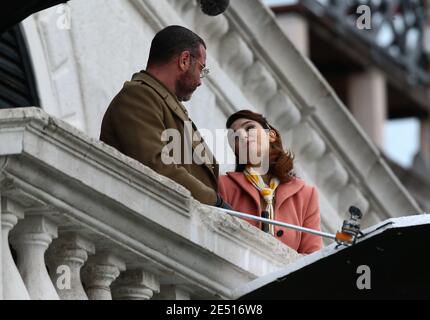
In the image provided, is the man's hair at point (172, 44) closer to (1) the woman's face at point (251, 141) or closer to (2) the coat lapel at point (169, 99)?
(2) the coat lapel at point (169, 99)

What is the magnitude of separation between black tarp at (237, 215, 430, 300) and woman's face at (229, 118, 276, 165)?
2.25 meters

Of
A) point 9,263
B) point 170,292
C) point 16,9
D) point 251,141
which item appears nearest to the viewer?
point 9,263

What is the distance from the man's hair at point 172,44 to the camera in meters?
12.3

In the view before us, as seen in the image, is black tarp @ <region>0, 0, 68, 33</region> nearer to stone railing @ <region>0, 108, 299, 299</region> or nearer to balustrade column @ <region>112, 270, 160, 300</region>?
stone railing @ <region>0, 108, 299, 299</region>

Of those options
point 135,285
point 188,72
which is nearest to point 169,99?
point 188,72

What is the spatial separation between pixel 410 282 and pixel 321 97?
24.0 feet

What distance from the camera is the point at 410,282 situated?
35.0 feet

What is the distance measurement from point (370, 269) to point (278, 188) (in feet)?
8.31

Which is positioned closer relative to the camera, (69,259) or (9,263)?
(9,263)

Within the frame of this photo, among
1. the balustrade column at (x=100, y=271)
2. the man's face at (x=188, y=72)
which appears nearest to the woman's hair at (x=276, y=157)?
the man's face at (x=188, y=72)

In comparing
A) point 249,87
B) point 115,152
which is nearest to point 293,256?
point 115,152

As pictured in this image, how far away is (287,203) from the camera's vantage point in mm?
13031

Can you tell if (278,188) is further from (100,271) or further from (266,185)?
(100,271)

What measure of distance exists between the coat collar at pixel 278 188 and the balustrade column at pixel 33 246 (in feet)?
9.18
